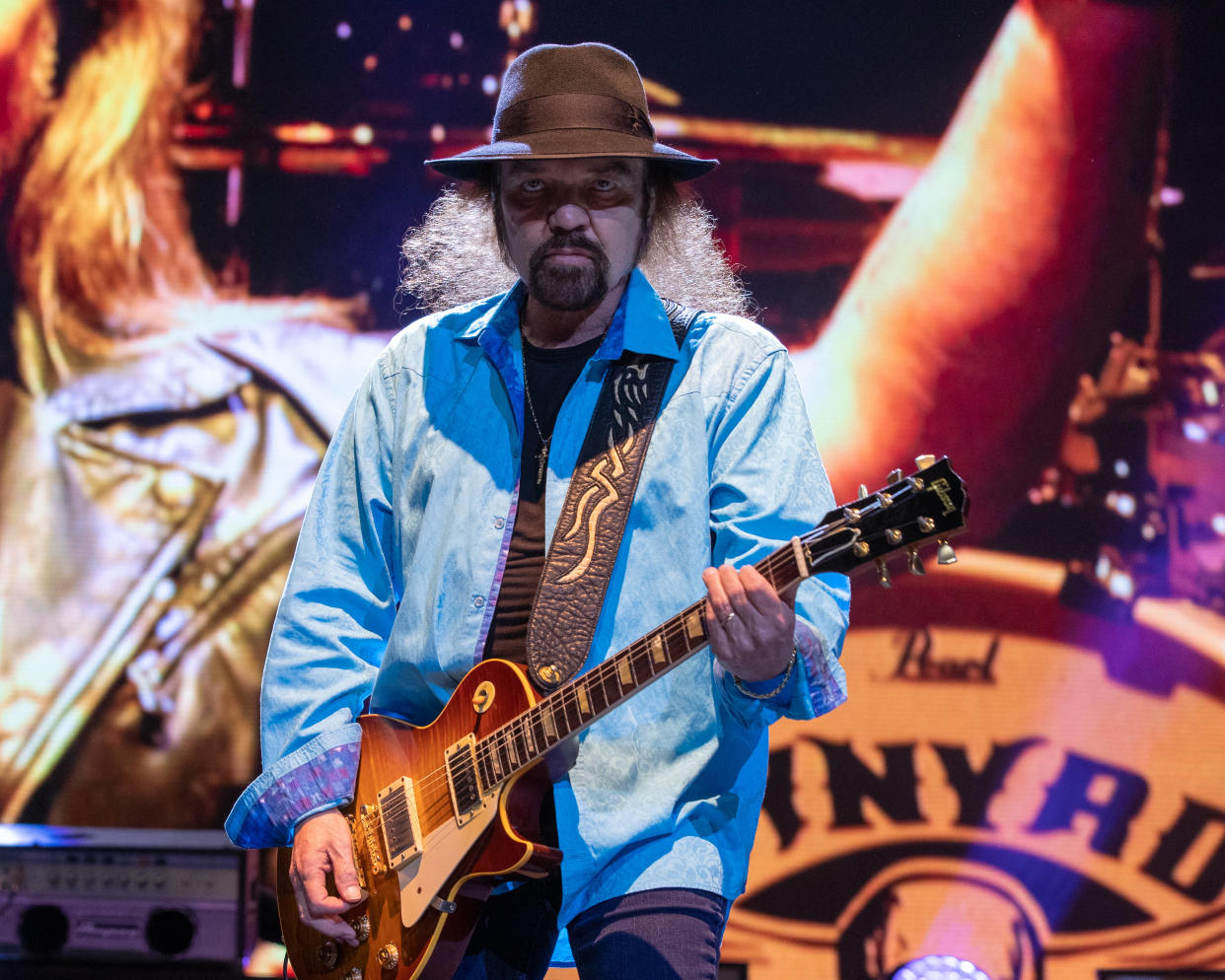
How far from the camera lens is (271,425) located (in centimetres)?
441

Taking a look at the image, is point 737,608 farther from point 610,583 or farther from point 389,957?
point 389,957

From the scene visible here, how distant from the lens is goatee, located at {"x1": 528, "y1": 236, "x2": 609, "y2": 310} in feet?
7.38

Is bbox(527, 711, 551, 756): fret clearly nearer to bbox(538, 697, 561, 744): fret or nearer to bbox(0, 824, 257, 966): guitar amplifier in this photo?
bbox(538, 697, 561, 744): fret

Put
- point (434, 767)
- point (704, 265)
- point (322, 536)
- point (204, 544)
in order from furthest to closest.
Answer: point (204, 544) < point (704, 265) < point (322, 536) < point (434, 767)

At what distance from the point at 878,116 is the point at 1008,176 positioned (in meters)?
0.50

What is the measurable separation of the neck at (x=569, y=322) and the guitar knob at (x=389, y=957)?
115cm

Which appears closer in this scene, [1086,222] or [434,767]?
[434,767]

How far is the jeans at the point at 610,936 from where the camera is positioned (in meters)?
1.81

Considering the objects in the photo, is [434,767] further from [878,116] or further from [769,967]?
[878,116]

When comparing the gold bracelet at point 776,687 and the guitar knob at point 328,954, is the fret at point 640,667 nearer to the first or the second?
the gold bracelet at point 776,687

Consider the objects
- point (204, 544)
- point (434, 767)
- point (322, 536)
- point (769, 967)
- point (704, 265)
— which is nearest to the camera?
point (434, 767)

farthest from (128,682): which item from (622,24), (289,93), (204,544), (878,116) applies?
(878,116)

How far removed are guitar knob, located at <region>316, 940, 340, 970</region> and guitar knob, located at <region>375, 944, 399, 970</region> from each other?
0.38 feet

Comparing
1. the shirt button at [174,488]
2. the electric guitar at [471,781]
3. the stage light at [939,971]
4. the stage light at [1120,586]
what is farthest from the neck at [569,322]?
the stage light at [1120,586]
